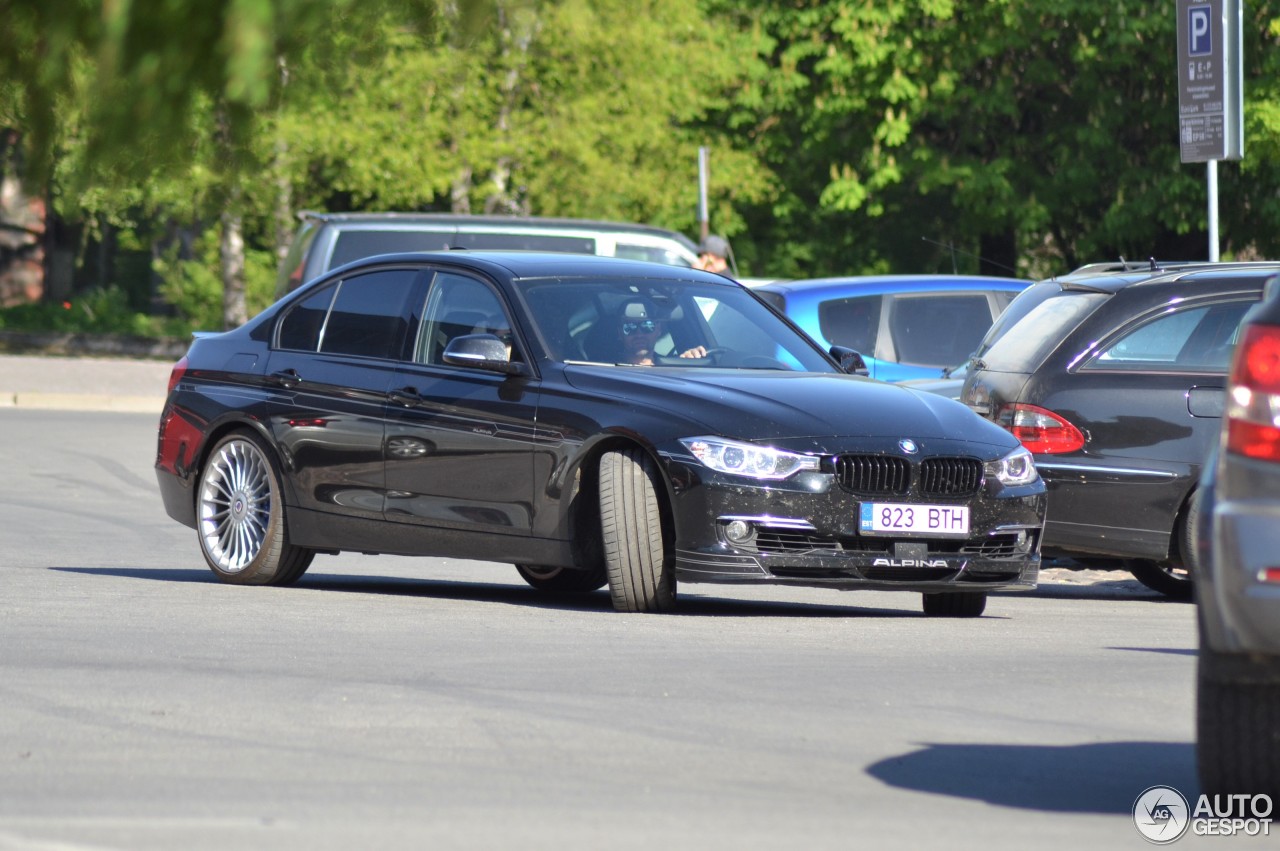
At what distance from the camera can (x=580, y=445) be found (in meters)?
9.99

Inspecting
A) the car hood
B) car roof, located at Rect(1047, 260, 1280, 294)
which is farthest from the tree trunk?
the car hood

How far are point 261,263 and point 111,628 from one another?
40.6 metres

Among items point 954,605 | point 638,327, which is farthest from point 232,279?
point 954,605

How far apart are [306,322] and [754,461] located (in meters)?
3.02

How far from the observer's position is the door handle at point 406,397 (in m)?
10.8

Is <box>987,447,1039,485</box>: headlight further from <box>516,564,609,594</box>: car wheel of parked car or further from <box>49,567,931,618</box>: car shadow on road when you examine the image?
<box>516,564,609,594</box>: car wheel of parked car

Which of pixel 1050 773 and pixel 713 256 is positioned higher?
pixel 713 256

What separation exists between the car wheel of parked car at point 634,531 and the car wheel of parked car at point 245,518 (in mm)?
2169

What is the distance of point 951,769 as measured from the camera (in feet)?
20.5

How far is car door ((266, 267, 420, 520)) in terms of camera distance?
1098 centimetres

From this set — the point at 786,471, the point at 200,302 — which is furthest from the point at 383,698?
the point at 200,302

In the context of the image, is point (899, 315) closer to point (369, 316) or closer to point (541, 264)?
point (541, 264)

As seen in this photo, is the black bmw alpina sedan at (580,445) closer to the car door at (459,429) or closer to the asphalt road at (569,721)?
the car door at (459,429)

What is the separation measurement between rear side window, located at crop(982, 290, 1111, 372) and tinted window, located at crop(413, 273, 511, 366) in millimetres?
2563
